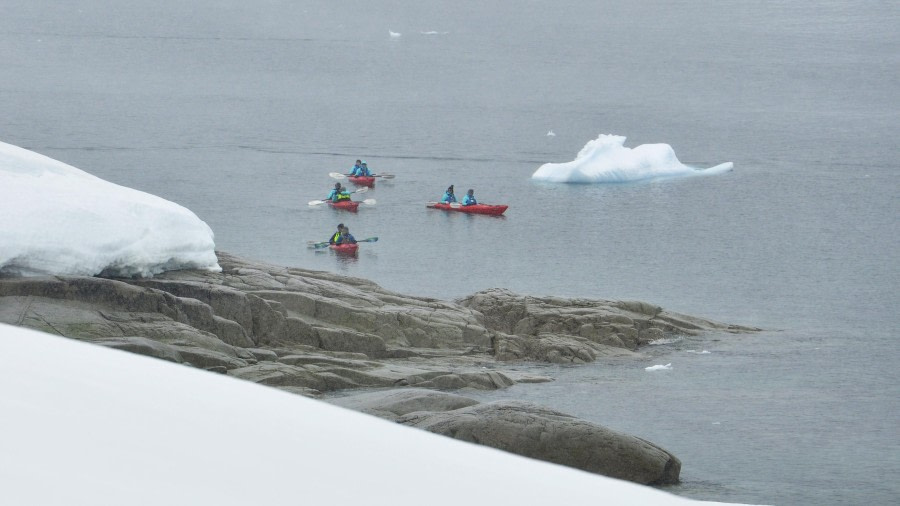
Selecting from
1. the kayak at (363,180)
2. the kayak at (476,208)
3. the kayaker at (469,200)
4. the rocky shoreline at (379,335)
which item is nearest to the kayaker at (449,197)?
the kayak at (476,208)

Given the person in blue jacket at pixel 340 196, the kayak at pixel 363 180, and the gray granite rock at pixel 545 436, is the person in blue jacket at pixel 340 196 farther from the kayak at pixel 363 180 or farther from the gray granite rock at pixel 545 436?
the gray granite rock at pixel 545 436

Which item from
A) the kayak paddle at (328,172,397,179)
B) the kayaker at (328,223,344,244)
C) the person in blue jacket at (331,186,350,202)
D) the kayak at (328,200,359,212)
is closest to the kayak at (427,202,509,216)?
the kayak at (328,200,359,212)

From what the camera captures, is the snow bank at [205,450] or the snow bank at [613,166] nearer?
the snow bank at [205,450]

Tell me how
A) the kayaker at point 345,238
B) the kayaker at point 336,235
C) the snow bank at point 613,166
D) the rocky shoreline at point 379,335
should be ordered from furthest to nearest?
the snow bank at point 613,166
the kayaker at point 345,238
the kayaker at point 336,235
the rocky shoreline at point 379,335

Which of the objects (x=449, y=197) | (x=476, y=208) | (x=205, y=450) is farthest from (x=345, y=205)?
(x=205, y=450)

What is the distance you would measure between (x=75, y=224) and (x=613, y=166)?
2864 centimetres

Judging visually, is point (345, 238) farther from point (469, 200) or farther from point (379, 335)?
point (379, 335)

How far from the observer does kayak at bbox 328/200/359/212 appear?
37.8m

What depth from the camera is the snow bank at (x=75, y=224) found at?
15.8 meters

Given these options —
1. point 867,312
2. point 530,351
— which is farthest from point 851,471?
point 867,312

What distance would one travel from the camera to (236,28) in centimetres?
9175

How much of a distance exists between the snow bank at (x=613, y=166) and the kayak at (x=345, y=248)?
39.8 ft

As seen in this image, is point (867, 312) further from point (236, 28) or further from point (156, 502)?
point (236, 28)

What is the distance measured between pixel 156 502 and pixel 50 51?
79.0 meters
